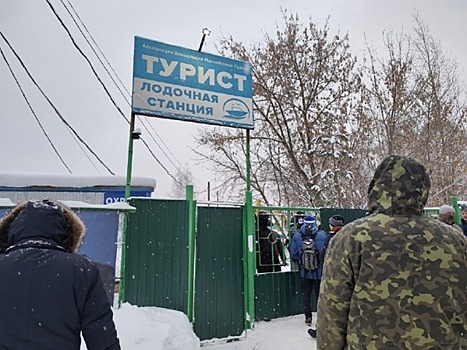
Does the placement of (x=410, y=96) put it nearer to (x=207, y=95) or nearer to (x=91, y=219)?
(x=207, y=95)

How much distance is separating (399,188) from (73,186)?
38.3ft

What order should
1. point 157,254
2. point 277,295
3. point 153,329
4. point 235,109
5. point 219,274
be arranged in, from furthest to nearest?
1. point 277,295
2. point 235,109
3. point 219,274
4. point 157,254
5. point 153,329

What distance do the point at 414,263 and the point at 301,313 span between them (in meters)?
5.01

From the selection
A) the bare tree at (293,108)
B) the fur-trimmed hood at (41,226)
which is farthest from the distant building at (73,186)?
the fur-trimmed hood at (41,226)

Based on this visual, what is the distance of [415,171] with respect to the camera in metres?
1.69

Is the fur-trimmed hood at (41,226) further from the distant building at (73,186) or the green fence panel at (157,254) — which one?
the distant building at (73,186)

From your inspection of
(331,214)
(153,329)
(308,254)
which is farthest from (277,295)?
(153,329)

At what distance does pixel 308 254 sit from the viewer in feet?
17.8

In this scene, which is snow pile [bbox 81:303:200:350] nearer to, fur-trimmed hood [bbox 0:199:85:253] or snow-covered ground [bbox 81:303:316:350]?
snow-covered ground [bbox 81:303:316:350]

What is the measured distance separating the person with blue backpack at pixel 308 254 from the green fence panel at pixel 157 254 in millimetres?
1842

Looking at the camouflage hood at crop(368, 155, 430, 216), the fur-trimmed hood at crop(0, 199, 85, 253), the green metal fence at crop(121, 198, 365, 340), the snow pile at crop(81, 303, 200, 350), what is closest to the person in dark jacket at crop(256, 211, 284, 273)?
the green metal fence at crop(121, 198, 365, 340)

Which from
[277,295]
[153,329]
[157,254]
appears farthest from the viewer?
[277,295]

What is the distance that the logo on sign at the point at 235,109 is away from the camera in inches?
217

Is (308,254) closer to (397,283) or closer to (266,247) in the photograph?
(266,247)
